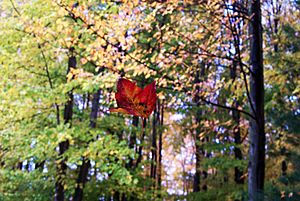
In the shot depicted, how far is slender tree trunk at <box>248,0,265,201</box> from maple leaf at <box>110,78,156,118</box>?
2579 millimetres

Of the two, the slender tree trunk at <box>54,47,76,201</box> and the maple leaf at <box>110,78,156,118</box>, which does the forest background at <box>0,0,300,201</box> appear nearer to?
the slender tree trunk at <box>54,47,76,201</box>

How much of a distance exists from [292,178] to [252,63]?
1702 millimetres

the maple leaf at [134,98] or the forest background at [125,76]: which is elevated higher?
the forest background at [125,76]

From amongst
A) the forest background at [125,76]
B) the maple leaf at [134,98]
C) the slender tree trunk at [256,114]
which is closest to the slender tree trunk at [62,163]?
the forest background at [125,76]

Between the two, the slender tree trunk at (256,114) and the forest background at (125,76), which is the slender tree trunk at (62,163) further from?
the slender tree trunk at (256,114)

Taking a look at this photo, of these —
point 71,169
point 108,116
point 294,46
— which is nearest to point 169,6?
point 294,46

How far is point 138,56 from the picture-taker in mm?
2768

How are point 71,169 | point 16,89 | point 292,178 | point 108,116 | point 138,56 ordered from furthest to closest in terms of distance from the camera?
point 71,169 → point 108,116 → point 16,89 → point 292,178 → point 138,56

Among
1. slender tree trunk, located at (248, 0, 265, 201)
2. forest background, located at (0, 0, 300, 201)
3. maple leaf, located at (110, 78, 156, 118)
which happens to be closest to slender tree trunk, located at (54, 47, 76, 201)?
forest background, located at (0, 0, 300, 201)

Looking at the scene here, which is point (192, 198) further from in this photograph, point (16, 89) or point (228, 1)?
point (228, 1)

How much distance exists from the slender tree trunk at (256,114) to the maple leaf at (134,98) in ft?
8.46

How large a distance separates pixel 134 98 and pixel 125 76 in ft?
6.46

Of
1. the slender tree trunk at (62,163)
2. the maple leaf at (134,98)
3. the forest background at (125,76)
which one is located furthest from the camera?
the slender tree trunk at (62,163)

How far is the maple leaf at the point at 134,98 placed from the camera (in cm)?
35
